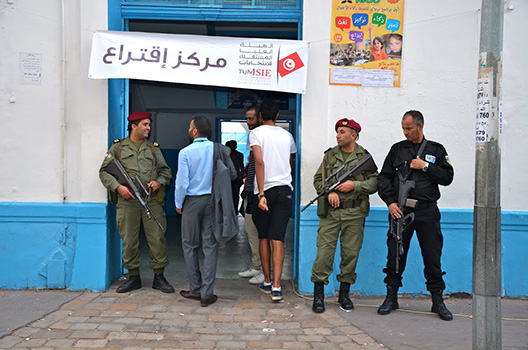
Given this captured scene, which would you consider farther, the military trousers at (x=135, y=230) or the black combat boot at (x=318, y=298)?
the military trousers at (x=135, y=230)

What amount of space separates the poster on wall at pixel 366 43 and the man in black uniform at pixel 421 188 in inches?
37.1

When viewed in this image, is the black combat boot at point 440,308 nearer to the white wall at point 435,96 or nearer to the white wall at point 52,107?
the white wall at point 435,96

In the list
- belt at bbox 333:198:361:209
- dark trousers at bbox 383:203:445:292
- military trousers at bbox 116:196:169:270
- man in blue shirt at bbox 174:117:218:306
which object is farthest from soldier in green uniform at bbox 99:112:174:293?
dark trousers at bbox 383:203:445:292

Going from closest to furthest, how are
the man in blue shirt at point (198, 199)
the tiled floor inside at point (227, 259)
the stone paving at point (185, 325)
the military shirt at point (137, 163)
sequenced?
the stone paving at point (185, 325) < the man in blue shirt at point (198, 199) < the military shirt at point (137, 163) < the tiled floor inside at point (227, 259)

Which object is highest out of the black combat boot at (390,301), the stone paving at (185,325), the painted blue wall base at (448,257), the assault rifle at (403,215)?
the assault rifle at (403,215)

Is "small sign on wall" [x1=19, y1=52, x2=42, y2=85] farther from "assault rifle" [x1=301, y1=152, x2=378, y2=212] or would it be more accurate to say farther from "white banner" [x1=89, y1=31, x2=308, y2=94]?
"assault rifle" [x1=301, y1=152, x2=378, y2=212]

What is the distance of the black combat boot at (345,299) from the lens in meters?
5.05

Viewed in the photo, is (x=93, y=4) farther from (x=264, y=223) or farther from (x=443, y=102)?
(x=443, y=102)

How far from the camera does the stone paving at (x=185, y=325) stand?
4.09 metres

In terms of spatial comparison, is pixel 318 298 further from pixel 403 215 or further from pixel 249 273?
pixel 249 273

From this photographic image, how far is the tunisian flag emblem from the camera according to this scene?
5.43 meters

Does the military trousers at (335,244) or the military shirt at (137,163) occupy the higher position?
the military shirt at (137,163)

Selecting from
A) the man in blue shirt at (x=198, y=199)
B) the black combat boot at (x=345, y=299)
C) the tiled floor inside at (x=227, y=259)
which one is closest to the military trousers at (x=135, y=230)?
the man in blue shirt at (x=198, y=199)

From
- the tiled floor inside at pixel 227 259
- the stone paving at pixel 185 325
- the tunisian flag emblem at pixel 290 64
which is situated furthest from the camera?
the tiled floor inside at pixel 227 259
